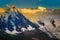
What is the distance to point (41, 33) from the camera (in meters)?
1.21

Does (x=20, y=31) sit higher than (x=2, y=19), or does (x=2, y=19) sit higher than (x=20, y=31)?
(x=2, y=19)

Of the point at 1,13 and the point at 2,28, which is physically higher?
the point at 1,13

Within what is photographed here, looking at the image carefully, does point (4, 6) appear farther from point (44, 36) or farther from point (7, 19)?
point (44, 36)

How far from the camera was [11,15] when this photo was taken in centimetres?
122

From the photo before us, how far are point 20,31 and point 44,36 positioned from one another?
0.86 feet

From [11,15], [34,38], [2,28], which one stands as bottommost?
[34,38]

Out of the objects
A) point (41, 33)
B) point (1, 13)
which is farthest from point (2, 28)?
point (41, 33)

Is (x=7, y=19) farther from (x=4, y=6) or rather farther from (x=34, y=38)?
(x=34, y=38)

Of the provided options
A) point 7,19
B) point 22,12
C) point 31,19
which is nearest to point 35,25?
point 31,19

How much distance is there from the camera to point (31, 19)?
121cm

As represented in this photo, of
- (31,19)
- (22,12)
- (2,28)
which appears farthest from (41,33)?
(2,28)

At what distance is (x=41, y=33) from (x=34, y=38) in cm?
9

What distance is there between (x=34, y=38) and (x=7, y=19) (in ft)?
1.16

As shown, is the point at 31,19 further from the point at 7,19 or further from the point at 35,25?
the point at 7,19
